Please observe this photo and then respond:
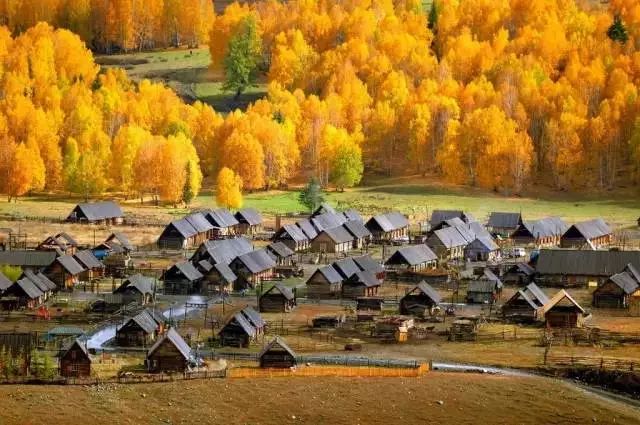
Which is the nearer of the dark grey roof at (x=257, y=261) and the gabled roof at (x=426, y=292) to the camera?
the gabled roof at (x=426, y=292)

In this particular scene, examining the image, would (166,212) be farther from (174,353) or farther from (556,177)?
(174,353)

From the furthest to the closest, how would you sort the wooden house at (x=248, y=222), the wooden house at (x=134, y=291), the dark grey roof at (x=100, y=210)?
the dark grey roof at (x=100, y=210)
the wooden house at (x=248, y=222)
the wooden house at (x=134, y=291)

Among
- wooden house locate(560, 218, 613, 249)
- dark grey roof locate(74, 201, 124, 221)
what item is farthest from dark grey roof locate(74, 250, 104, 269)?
wooden house locate(560, 218, 613, 249)

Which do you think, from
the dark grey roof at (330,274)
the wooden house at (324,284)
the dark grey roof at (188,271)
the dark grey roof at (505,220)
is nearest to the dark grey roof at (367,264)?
the dark grey roof at (330,274)

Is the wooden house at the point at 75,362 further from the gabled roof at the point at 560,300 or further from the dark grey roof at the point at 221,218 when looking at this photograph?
the dark grey roof at the point at 221,218

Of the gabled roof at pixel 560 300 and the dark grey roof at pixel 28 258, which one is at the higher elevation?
the dark grey roof at pixel 28 258

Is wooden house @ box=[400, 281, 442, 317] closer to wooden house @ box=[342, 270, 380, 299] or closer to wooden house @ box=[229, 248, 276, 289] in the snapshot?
wooden house @ box=[342, 270, 380, 299]

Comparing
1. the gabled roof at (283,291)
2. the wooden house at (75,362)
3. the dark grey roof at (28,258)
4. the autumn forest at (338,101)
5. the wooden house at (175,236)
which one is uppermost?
the autumn forest at (338,101)
